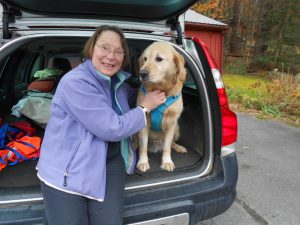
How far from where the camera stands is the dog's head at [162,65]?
8.35ft

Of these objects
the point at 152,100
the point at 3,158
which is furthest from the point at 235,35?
the point at 3,158

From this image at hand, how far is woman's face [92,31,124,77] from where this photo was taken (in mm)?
1944

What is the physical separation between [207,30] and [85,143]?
1492 cm

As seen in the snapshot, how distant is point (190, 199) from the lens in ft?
6.87

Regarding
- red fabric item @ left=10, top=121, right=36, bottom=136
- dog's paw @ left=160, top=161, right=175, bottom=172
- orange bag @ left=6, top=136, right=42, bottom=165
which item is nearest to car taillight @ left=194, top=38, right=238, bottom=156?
dog's paw @ left=160, top=161, right=175, bottom=172

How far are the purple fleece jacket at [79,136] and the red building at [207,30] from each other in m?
13.2

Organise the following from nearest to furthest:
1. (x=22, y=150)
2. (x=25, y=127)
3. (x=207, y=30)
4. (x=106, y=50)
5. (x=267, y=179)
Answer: (x=106, y=50), (x=22, y=150), (x=25, y=127), (x=267, y=179), (x=207, y=30)

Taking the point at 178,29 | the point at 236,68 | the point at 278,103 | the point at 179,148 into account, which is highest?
the point at 178,29

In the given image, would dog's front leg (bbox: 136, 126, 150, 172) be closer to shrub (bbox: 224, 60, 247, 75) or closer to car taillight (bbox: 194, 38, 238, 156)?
car taillight (bbox: 194, 38, 238, 156)

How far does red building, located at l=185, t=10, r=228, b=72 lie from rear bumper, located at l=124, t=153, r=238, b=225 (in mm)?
12826

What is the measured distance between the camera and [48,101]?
147 inches

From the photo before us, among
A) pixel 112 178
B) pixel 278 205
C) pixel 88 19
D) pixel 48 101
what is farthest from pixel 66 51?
pixel 278 205

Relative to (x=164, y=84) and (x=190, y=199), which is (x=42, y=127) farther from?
(x=190, y=199)

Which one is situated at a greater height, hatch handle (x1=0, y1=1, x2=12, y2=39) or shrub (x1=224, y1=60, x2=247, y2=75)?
hatch handle (x1=0, y1=1, x2=12, y2=39)
